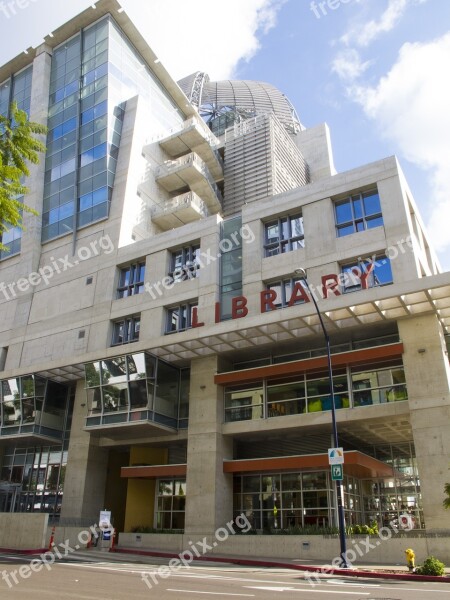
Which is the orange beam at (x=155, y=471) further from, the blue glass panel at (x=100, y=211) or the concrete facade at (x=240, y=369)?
the blue glass panel at (x=100, y=211)

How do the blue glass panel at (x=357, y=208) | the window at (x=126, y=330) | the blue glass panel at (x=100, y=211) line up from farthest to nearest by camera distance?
the blue glass panel at (x=100, y=211)
the window at (x=126, y=330)
the blue glass panel at (x=357, y=208)

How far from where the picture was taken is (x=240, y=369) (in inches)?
1275

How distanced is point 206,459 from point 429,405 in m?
12.5

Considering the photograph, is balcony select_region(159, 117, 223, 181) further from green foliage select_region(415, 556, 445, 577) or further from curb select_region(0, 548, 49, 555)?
green foliage select_region(415, 556, 445, 577)

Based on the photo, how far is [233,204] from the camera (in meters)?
47.8

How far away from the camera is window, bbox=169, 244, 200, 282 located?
35.8 meters

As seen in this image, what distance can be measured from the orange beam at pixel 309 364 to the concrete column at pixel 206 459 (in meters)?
1.19

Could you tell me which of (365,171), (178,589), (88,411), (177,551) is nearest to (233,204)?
(365,171)

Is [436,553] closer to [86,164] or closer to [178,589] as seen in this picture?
[178,589]

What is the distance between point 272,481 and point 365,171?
19195 mm

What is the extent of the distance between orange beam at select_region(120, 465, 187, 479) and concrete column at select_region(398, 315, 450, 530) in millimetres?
13634

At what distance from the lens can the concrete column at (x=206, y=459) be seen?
90.9 ft

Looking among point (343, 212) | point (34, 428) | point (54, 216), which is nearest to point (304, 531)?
point (343, 212)

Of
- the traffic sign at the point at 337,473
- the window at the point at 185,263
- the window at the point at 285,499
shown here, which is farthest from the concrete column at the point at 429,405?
the window at the point at 185,263
